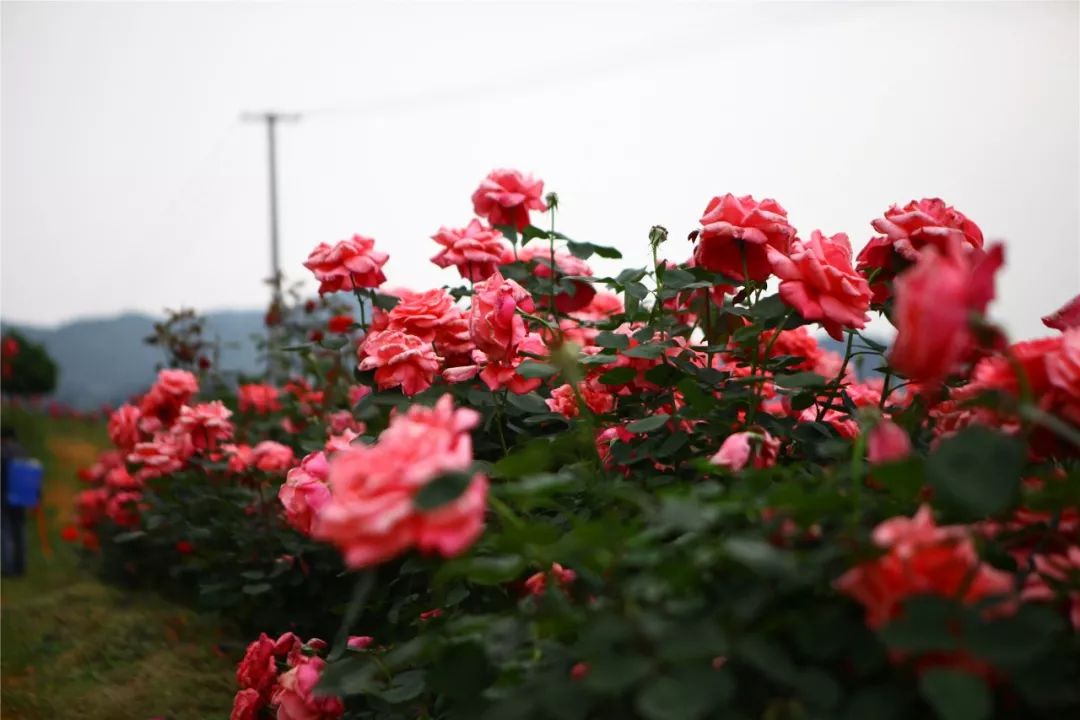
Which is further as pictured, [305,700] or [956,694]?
[305,700]

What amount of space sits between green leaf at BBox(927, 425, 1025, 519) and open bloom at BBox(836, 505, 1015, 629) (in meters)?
0.03

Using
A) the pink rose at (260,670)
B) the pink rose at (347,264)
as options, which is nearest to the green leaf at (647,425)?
the pink rose at (347,264)

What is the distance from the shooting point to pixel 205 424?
7.20ft

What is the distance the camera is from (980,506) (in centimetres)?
60

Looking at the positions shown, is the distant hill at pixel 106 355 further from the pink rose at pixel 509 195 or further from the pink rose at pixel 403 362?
the pink rose at pixel 403 362

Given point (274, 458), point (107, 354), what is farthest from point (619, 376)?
point (107, 354)

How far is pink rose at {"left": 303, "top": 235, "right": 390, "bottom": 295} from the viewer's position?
1.45 metres

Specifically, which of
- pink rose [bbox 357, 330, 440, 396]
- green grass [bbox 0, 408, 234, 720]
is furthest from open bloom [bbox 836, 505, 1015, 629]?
green grass [bbox 0, 408, 234, 720]

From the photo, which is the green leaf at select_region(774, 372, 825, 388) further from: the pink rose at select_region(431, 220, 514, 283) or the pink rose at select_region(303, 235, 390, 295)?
the pink rose at select_region(303, 235, 390, 295)

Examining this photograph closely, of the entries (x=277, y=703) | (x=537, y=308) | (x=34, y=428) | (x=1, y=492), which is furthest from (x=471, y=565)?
(x=34, y=428)

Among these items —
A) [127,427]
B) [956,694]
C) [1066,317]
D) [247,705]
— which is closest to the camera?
[956,694]

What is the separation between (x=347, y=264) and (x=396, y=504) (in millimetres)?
905

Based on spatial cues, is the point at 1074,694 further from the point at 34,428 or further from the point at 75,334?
the point at 34,428

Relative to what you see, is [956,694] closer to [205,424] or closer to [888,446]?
[888,446]
